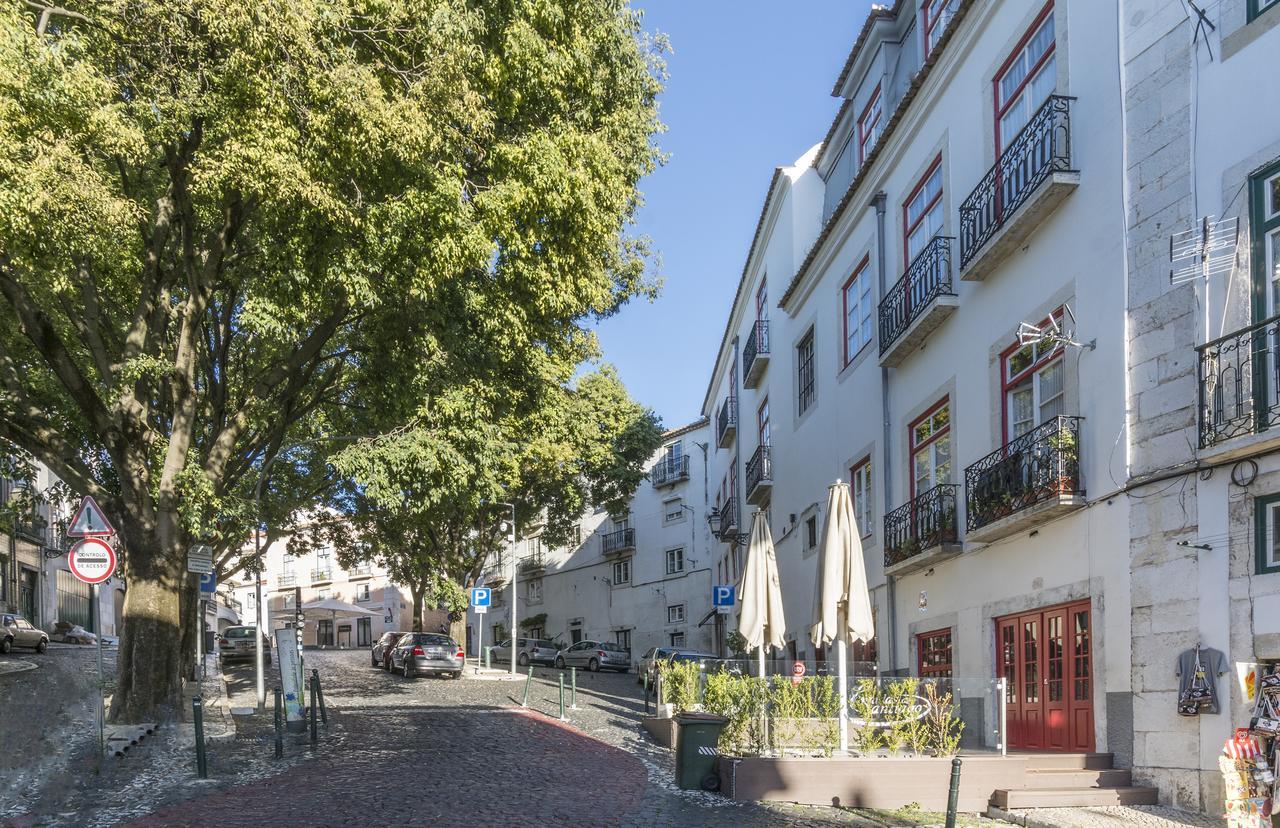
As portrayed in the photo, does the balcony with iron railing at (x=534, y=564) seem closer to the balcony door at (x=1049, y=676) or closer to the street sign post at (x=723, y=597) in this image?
the street sign post at (x=723, y=597)

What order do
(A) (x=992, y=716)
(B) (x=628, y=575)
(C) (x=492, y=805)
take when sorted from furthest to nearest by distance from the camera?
(B) (x=628, y=575)
(A) (x=992, y=716)
(C) (x=492, y=805)

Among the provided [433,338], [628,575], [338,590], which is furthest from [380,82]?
[338,590]

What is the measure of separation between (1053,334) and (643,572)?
135 feet

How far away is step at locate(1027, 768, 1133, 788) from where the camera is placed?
11.1 metres

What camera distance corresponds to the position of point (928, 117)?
18094mm

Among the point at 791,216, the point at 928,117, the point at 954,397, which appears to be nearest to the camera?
the point at 954,397

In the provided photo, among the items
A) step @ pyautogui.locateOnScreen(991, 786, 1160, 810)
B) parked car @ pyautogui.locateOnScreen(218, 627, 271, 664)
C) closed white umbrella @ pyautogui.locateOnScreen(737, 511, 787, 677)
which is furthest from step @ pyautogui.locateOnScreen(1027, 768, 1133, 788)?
parked car @ pyautogui.locateOnScreen(218, 627, 271, 664)

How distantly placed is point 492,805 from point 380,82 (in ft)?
25.1

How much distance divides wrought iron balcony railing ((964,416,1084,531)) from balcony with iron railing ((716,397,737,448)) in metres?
21.9

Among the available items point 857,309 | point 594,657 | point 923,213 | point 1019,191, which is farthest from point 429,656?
point 1019,191

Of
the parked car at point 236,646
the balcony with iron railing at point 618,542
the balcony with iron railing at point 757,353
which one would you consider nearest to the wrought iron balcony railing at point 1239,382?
the balcony with iron railing at point 757,353

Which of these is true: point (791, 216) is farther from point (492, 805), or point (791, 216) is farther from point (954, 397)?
point (492, 805)

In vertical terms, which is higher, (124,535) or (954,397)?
(954,397)

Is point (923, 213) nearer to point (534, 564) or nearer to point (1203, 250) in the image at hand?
point (1203, 250)
